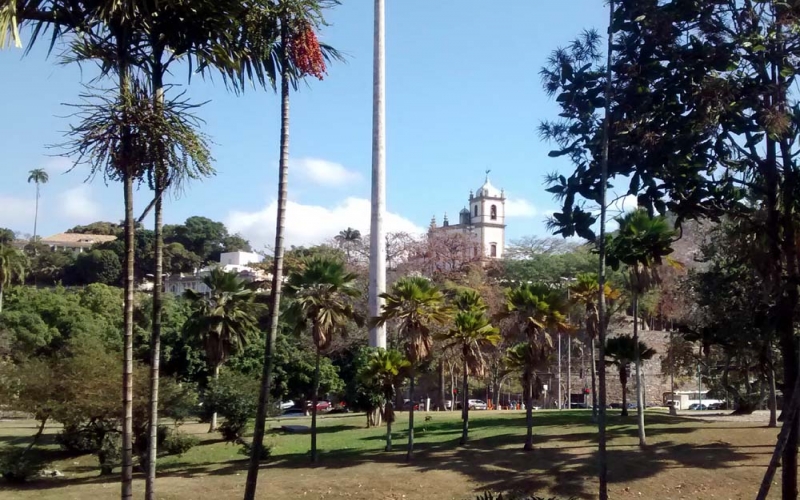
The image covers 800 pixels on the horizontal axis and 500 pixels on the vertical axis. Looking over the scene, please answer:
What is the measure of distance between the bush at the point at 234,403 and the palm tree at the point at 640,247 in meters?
15.8

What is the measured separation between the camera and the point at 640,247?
17578 mm

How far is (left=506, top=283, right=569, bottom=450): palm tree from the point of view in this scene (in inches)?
1128

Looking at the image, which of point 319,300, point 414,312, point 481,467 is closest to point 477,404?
point 414,312

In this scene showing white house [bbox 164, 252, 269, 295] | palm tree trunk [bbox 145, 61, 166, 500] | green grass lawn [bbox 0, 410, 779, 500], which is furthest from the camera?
white house [bbox 164, 252, 269, 295]

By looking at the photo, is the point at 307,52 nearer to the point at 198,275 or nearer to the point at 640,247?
the point at 640,247

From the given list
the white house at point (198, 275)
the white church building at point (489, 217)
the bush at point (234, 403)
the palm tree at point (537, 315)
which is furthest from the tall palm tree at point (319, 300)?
the white church building at point (489, 217)

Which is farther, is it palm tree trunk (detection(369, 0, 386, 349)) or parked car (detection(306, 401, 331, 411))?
parked car (detection(306, 401, 331, 411))

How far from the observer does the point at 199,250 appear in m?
126

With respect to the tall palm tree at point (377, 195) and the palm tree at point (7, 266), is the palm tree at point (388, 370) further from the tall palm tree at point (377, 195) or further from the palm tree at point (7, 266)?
the palm tree at point (7, 266)

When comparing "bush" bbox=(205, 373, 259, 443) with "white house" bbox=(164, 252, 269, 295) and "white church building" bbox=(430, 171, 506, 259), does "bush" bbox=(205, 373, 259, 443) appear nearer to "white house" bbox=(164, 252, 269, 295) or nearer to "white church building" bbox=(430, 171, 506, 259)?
"white house" bbox=(164, 252, 269, 295)

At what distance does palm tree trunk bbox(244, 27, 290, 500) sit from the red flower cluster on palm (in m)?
0.27

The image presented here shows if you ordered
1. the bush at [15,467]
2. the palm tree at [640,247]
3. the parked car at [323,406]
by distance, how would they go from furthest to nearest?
the parked car at [323,406], the bush at [15,467], the palm tree at [640,247]

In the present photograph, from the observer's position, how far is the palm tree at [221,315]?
38.5m

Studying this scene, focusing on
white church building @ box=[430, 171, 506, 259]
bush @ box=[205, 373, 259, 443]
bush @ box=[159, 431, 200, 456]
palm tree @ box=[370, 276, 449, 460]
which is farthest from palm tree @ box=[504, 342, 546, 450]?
white church building @ box=[430, 171, 506, 259]
